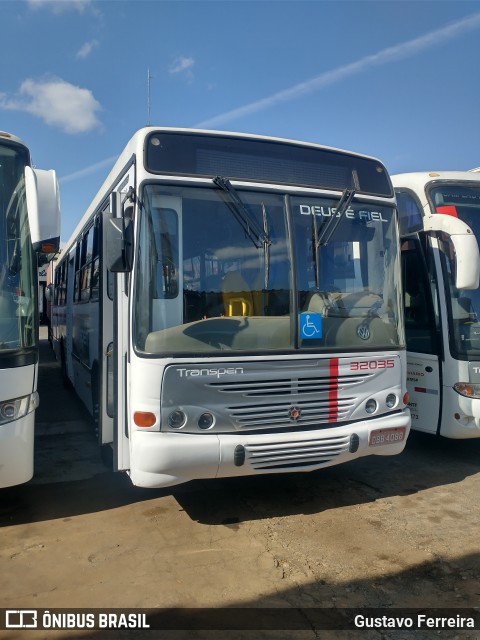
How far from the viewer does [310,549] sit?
172 inches

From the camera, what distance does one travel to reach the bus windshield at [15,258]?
15.1 feet

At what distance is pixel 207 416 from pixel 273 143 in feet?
8.52

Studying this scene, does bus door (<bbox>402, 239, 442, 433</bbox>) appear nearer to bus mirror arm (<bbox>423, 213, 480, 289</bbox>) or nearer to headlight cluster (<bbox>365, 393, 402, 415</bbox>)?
bus mirror arm (<bbox>423, 213, 480, 289</bbox>)

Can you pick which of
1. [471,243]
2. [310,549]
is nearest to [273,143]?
[471,243]

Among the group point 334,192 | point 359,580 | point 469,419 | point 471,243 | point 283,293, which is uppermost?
point 334,192

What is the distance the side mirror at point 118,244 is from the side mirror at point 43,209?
0.46 meters

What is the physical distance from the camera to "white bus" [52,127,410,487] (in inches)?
174

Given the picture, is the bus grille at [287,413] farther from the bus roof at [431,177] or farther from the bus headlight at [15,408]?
the bus roof at [431,177]

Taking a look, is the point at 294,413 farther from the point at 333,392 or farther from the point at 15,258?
the point at 15,258

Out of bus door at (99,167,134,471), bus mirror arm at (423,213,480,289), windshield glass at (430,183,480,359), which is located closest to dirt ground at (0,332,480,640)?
bus door at (99,167,134,471)

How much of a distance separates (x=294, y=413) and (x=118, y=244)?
6.80 feet

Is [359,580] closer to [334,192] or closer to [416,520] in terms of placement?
[416,520]

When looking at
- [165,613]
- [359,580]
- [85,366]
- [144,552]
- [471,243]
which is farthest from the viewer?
[85,366]

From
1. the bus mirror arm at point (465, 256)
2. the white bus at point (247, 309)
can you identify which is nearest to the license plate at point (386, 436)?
the white bus at point (247, 309)
